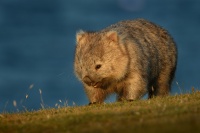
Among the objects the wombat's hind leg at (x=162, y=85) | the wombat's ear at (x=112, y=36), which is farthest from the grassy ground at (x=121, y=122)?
the wombat's hind leg at (x=162, y=85)

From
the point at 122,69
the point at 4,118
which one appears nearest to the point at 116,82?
the point at 122,69

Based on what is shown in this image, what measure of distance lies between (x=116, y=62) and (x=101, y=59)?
562 mm

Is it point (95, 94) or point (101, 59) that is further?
point (95, 94)

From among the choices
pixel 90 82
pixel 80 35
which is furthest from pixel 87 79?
pixel 80 35

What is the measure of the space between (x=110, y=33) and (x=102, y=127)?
655cm

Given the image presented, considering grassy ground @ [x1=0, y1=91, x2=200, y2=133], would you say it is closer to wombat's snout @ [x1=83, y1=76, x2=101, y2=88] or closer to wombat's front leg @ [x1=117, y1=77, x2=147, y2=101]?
wombat's snout @ [x1=83, y1=76, x2=101, y2=88]

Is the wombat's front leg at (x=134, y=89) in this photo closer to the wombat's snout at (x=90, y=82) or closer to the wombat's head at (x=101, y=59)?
the wombat's head at (x=101, y=59)

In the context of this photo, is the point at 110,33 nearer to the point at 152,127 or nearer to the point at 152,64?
the point at 152,64

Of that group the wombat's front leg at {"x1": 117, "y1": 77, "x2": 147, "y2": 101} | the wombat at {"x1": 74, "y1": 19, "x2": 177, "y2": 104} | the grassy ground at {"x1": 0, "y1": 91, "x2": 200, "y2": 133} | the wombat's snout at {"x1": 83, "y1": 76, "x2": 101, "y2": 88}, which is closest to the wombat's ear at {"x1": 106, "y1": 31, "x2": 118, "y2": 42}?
the wombat at {"x1": 74, "y1": 19, "x2": 177, "y2": 104}

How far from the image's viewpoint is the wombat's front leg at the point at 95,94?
568 inches

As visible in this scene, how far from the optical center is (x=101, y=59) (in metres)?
13.2

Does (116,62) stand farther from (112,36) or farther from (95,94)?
(95,94)

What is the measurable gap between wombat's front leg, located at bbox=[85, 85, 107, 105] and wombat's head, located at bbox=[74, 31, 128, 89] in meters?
0.41

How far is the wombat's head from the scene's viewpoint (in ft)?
43.0
